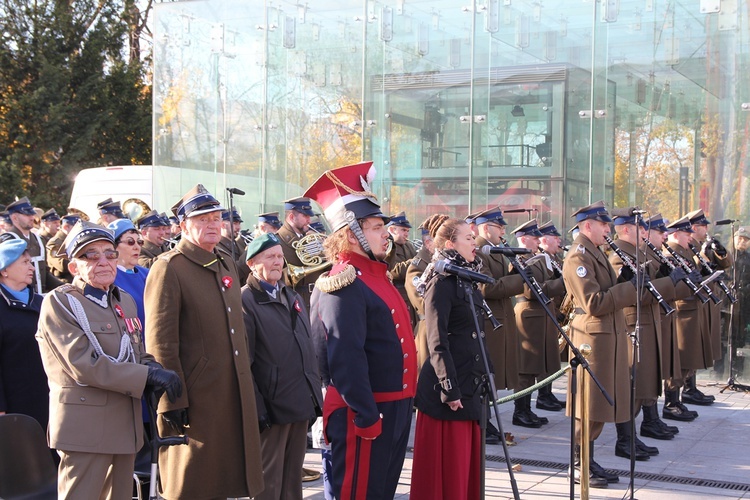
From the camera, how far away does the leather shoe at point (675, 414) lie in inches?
402

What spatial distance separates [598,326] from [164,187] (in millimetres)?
12581

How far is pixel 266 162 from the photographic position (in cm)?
1667

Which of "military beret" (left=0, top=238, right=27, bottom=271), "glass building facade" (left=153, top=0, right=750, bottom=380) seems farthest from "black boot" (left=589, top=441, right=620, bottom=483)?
"glass building facade" (left=153, top=0, right=750, bottom=380)

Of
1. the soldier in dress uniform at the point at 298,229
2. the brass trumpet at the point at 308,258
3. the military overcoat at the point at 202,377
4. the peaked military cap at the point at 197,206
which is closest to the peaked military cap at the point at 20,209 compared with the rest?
the soldier in dress uniform at the point at 298,229

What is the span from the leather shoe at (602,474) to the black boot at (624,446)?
0.80 m

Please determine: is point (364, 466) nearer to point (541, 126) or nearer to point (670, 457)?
point (670, 457)

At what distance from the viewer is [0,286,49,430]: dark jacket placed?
5520mm

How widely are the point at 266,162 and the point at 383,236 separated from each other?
12.0 m

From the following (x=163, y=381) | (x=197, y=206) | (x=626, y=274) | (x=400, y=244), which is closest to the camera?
(x=163, y=381)

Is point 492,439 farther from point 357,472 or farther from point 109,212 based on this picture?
point 109,212

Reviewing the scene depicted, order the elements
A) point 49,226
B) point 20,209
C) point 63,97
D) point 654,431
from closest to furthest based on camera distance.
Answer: point 654,431
point 20,209
point 49,226
point 63,97

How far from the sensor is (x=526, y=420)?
32.2ft

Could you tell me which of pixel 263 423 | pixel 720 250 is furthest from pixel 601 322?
pixel 720 250

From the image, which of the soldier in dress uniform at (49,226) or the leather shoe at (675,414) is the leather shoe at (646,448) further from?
the soldier in dress uniform at (49,226)
